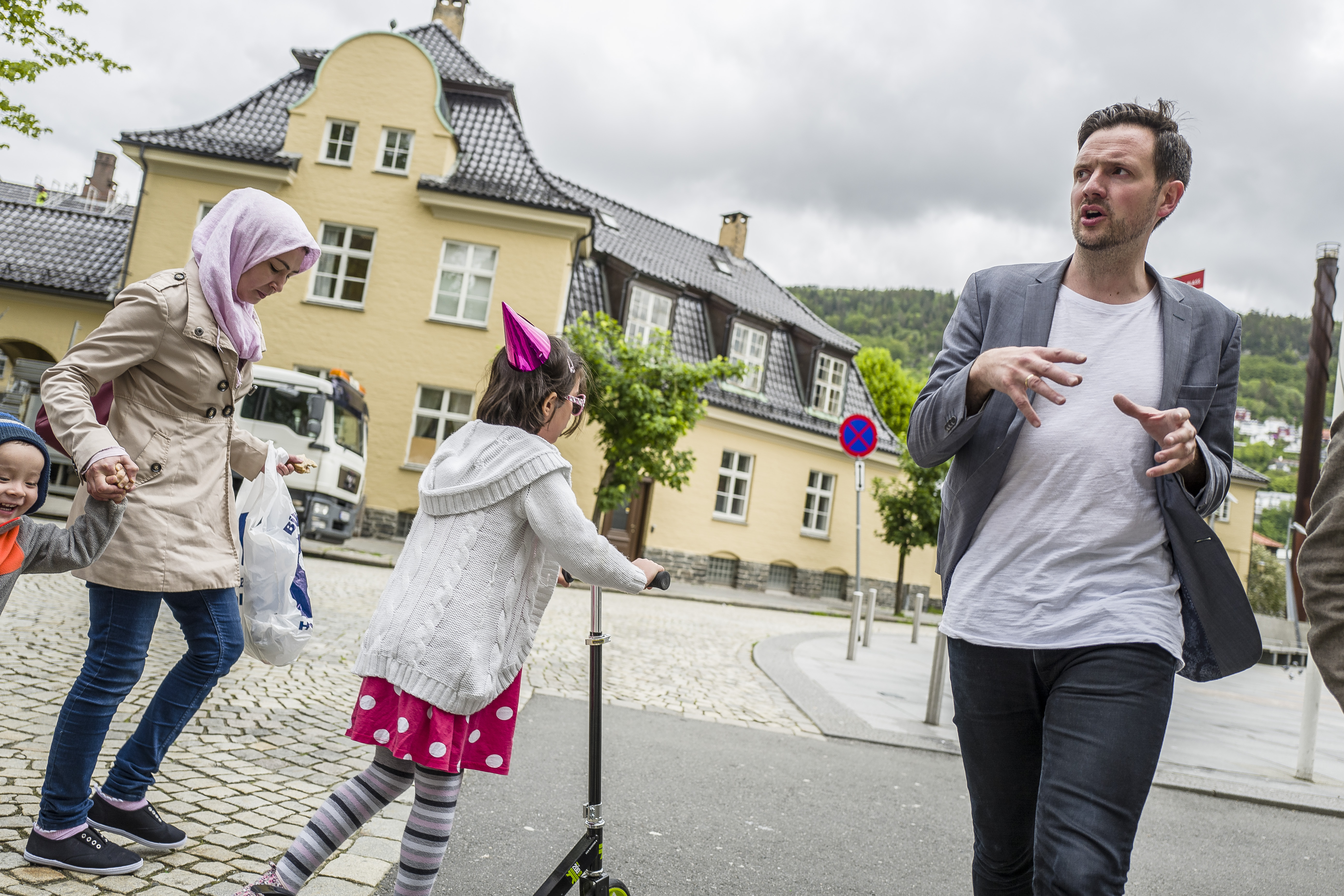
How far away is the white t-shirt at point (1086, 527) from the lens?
7.28 feet

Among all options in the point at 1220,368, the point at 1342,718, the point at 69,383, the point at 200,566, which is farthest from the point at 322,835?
the point at 1342,718

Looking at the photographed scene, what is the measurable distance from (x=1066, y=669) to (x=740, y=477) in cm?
2424

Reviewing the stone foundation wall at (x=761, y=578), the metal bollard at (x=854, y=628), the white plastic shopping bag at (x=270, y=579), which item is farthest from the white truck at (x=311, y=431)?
the white plastic shopping bag at (x=270, y=579)

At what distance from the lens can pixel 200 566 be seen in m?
Result: 3.03

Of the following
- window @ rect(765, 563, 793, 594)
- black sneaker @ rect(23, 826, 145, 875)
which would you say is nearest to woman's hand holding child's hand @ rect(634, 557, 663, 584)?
black sneaker @ rect(23, 826, 145, 875)

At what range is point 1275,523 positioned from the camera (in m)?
81.9

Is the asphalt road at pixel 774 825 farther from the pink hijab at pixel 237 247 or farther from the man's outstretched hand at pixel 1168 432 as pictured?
the man's outstretched hand at pixel 1168 432

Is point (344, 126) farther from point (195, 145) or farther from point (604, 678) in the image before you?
point (604, 678)

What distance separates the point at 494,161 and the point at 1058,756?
22.1m

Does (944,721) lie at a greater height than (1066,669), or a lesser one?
lesser

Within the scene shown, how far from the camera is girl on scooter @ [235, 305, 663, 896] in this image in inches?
97.9

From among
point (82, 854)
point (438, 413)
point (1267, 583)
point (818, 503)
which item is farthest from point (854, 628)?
point (1267, 583)

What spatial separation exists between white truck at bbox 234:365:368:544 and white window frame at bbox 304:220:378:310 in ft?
19.6

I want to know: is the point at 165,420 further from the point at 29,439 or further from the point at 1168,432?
the point at 1168,432
